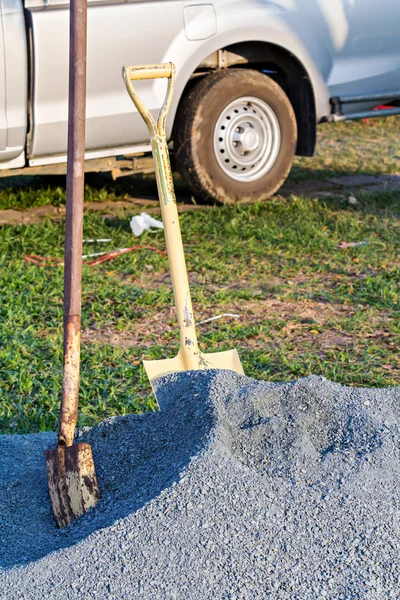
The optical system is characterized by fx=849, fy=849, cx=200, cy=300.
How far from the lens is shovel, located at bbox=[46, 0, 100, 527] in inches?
98.0

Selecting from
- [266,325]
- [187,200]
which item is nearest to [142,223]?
[187,200]

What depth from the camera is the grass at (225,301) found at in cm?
357

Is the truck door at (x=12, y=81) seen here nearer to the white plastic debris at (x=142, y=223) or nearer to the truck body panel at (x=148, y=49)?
the truck body panel at (x=148, y=49)

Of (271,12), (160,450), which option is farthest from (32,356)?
(271,12)

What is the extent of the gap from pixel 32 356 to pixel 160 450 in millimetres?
1312

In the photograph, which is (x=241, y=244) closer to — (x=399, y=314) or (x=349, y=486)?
(x=399, y=314)

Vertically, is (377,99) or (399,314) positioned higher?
(377,99)

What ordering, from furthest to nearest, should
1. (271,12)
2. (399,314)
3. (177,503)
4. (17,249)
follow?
(271,12), (17,249), (399,314), (177,503)

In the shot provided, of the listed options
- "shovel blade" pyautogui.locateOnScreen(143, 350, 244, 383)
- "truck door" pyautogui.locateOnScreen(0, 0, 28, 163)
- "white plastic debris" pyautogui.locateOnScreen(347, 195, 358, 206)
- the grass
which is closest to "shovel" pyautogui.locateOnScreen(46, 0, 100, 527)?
"shovel blade" pyautogui.locateOnScreen(143, 350, 244, 383)

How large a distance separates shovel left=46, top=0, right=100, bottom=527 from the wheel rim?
3.48 metres

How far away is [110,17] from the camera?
533 centimetres

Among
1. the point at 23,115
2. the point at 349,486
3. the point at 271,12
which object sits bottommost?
the point at 349,486

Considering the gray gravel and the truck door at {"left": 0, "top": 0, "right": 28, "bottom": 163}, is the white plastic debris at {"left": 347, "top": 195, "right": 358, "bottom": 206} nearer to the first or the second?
the truck door at {"left": 0, "top": 0, "right": 28, "bottom": 163}

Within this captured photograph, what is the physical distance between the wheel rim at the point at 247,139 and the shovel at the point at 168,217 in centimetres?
317
